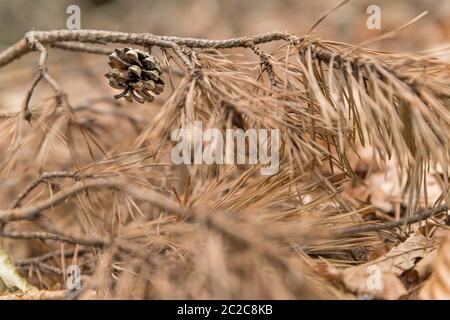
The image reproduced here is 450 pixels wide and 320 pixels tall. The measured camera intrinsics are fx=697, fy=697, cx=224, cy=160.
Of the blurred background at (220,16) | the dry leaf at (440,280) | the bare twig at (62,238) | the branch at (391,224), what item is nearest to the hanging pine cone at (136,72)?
the bare twig at (62,238)

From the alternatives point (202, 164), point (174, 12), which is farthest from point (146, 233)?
point (174, 12)

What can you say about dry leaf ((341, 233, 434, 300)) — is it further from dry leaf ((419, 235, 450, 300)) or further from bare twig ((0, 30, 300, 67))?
bare twig ((0, 30, 300, 67))

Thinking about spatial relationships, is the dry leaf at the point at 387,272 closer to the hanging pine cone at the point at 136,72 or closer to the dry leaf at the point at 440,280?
the dry leaf at the point at 440,280

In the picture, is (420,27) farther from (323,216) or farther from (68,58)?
(323,216)

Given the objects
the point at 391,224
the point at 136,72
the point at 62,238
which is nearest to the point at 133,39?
the point at 136,72

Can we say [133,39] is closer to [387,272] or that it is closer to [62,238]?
[62,238]

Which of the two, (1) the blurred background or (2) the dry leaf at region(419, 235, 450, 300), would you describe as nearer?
(2) the dry leaf at region(419, 235, 450, 300)

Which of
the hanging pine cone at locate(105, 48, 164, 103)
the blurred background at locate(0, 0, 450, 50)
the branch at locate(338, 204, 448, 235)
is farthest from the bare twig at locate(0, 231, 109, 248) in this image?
the blurred background at locate(0, 0, 450, 50)
